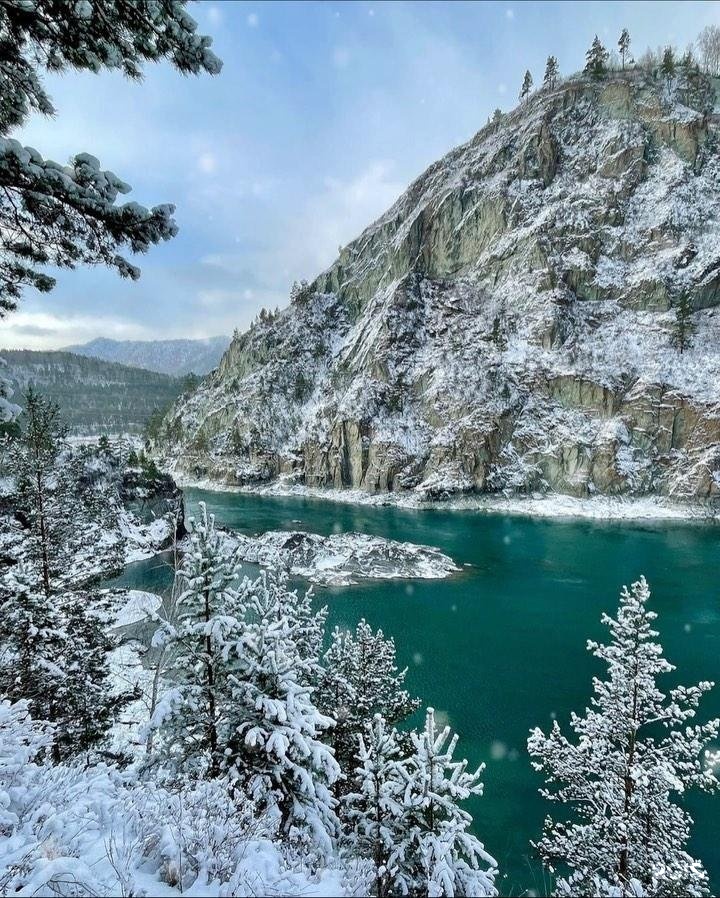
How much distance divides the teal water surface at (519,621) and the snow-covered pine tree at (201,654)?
5935mm

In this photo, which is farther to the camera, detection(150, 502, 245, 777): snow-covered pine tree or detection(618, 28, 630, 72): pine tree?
detection(618, 28, 630, 72): pine tree

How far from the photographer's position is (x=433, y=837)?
647cm

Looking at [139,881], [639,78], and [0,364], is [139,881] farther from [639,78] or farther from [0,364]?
[639,78]

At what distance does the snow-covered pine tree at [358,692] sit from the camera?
42.1ft

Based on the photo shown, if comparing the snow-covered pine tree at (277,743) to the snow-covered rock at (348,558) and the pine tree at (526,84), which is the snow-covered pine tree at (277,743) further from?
the pine tree at (526,84)

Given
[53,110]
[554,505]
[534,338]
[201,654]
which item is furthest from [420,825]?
[534,338]

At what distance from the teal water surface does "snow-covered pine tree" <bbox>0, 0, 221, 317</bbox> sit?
954 cm

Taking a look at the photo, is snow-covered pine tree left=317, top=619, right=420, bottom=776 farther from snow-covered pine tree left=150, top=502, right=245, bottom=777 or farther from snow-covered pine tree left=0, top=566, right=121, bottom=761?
snow-covered pine tree left=0, top=566, right=121, bottom=761

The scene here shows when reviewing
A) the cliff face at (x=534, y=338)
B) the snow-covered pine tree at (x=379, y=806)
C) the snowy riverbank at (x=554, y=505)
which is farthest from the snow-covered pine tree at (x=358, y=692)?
the cliff face at (x=534, y=338)

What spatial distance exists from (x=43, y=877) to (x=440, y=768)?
5.57 metres

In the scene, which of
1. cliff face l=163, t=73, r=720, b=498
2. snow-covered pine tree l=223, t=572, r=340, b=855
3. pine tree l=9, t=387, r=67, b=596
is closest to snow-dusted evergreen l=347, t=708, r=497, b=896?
snow-covered pine tree l=223, t=572, r=340, b=855

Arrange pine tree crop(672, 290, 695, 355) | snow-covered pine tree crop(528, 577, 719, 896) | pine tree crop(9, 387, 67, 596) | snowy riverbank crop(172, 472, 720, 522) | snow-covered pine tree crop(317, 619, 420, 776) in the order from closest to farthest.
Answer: snow-covered pine tree crop(528, 577, 719, 896), snow-covered pine tree crop(317, 619, 420, 776), pine tree crop(9, 387, 67, 596), snowy riverbank crop(172, 472, 720, 522), pine tree crop(672, 290, 695, 355)

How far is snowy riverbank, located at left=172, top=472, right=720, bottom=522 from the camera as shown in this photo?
61231 millimetres

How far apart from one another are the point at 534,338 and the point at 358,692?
257ft
